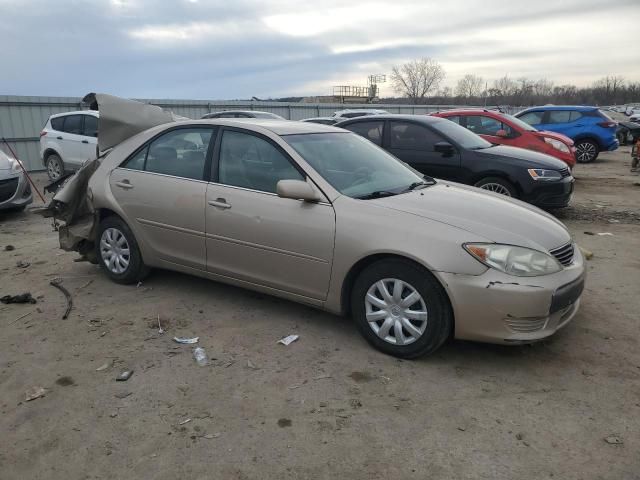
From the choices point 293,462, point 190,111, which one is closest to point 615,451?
point 293,462

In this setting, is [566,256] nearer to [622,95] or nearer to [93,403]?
[93,403]

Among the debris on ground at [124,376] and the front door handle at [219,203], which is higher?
the front door handle at [219,203]

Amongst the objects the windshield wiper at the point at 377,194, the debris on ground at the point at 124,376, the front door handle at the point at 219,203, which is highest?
the windshield wiper at the point at 377,194

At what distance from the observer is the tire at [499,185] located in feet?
23.7

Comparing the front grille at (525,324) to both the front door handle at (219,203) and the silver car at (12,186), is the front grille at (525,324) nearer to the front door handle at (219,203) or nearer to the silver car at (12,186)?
the front door handle at (219,203)

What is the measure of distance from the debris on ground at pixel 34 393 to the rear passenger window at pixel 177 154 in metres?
1.98

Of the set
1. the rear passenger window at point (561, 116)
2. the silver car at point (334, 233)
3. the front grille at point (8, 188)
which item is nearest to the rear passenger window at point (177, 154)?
the silver car at point (334, 233)

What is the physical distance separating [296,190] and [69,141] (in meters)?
10.3

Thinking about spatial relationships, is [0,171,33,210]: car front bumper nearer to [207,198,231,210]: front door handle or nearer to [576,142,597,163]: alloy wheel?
[207,198,231,210]: front door handle

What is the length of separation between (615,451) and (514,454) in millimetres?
512

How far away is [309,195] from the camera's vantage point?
12.1ft

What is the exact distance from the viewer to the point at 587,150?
1534 centimetres

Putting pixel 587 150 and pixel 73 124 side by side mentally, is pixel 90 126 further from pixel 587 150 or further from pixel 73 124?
pixel 587 150

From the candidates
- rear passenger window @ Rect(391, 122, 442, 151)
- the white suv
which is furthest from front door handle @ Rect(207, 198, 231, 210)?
the white suv
